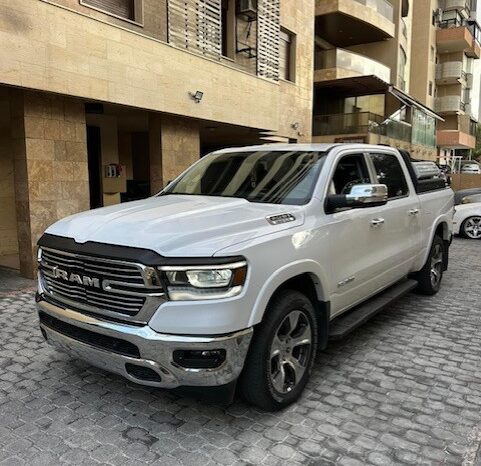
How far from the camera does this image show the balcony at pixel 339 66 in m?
22.7

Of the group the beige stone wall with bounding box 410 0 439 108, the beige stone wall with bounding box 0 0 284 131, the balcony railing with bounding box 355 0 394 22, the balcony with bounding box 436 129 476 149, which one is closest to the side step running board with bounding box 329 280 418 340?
the beige stone wall with bounding box 0 0 284 131

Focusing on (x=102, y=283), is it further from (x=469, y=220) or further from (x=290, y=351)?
(x=469, y=220)

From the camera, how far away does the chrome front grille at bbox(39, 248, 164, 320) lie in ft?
9.31

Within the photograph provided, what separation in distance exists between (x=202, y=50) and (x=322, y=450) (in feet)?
32.0

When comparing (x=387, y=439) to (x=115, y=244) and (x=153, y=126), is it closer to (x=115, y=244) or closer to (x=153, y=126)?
(x=115, y=244)

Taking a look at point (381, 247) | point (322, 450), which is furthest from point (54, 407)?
point (381, 247)

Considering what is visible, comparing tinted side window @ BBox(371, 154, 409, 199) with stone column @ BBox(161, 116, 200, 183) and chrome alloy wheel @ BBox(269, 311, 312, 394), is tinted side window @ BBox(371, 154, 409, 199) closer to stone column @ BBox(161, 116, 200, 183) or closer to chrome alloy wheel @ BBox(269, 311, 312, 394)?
chrome alloy wheel @ BBox(269, 311, 312, 394)

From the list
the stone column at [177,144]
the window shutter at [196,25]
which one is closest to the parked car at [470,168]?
the window shutter at [196,25]

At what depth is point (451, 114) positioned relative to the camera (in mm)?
42625

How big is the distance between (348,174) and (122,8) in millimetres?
6952

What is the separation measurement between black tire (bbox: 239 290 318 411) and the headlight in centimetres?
44

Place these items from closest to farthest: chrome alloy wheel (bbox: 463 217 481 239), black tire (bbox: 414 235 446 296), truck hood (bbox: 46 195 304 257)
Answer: truck hood (bbox: 46 195 304 257)
black tire (bbox: 414 235 446 296)
chrome alloy wheel (bbox: 463 217 481 239)

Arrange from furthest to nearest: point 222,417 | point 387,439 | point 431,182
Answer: point 431,182
point 222,417
point 387,439

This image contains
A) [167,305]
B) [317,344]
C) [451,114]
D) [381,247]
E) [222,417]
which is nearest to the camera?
[167,305]
